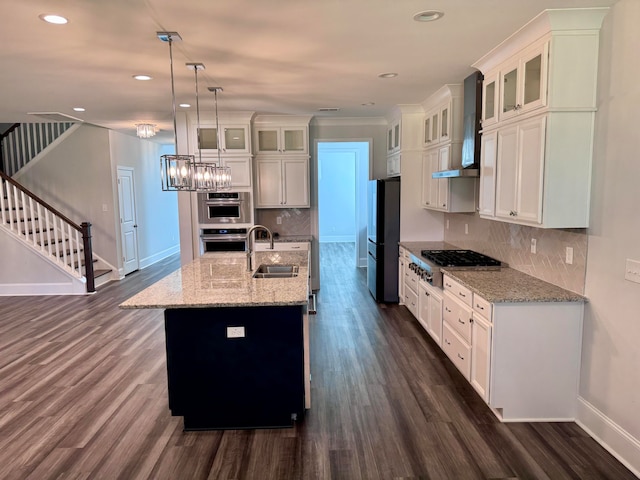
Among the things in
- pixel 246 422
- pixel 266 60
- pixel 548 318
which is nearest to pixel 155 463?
pixel 246 422

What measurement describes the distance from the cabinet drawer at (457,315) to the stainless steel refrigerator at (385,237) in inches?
73.8

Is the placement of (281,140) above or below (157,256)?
above

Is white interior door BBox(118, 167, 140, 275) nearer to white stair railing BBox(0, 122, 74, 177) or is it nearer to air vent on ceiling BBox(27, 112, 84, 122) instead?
white stair railing BBox(0, 122, 74, 177)

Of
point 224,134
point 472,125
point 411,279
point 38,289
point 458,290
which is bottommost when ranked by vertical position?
point 38,289

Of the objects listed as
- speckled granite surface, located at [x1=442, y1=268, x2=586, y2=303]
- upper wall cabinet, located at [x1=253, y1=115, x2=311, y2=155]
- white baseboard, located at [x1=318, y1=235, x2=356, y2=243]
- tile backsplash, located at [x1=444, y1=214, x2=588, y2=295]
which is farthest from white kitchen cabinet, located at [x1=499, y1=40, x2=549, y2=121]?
white baseboard, located at [x1=318, y1=235, x2=356, y2=243]

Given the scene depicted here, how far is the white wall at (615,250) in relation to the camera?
2.29 meters

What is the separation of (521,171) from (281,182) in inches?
146

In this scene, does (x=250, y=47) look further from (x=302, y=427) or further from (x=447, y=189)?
(x=302, y=427)

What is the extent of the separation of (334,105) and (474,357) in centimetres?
347

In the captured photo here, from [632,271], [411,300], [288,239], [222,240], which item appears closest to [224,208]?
[222,240]

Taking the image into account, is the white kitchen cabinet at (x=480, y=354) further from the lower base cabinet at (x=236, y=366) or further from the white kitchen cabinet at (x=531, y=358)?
the lower base cabinet at (x=236, y=366)

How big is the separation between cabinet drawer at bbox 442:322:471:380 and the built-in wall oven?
3.13m

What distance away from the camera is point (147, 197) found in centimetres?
865

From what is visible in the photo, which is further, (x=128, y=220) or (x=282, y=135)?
(x=128, y=220)
